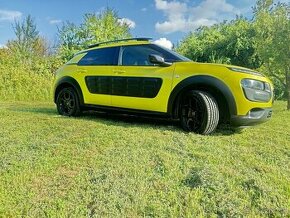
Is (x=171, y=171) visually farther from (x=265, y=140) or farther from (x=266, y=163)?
(x=265, y=140)

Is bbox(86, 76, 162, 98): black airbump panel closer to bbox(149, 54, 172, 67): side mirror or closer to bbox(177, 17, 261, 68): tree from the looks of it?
bbox(149, 54, 172, 67): side mirror

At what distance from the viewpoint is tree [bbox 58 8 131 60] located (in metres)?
21.2

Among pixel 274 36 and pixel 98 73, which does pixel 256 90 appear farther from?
pixel 274 36

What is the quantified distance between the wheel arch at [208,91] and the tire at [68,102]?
2.36 meters

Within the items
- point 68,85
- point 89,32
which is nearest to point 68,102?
point 68,85

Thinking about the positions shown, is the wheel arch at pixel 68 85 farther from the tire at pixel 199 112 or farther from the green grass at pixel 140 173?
the tire at pixel 199 112

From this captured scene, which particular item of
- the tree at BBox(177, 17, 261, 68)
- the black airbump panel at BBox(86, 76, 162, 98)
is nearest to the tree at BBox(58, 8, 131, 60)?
the tree at BBox(177, 17, 261, 68)

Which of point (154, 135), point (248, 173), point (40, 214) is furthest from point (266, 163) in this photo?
point (40, 214)

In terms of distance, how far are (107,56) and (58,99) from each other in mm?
1648

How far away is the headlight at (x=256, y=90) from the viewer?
488cm

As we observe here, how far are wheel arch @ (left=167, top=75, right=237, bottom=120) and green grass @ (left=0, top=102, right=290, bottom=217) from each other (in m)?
0.40

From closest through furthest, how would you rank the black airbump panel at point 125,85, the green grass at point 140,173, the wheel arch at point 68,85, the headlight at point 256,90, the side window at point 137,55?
the green grass at point 140,173 → the headlight at point 256,90 → the black airbump panel at point 125,85 → the side window at point 137,55 → the wheel arch at point 68,85

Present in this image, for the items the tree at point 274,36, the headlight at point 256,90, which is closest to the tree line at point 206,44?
the tree at point 274,36

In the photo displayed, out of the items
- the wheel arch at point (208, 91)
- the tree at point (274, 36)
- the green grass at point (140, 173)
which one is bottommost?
the green grass at point (140, 173)
